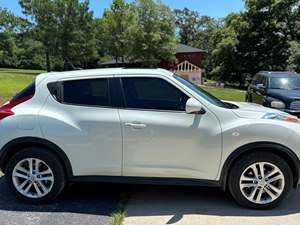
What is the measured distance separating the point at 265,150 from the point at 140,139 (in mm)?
1501

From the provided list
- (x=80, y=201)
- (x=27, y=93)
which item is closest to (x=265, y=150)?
(x=80, y=201)

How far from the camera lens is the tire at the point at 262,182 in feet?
15.5

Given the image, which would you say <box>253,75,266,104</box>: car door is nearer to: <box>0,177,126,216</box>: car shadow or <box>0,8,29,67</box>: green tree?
<box>0,177,126,216</box>: car shadow

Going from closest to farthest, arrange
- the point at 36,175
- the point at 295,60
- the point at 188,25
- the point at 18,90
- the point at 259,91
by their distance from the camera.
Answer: the point at 36,175 < the point at 259,91 < the point at 18,90 < the point at 295,60 < the point at 188,25

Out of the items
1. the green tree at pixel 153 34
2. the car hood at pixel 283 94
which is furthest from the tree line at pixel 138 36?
the car hood at pixel 283 94

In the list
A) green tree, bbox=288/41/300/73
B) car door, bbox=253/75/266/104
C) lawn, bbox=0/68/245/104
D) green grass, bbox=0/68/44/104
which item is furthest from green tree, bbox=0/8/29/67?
car door, bbox=253/75/266/104

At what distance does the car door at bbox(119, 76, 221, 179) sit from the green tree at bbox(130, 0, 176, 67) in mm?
45595

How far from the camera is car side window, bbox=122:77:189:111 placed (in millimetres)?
4836

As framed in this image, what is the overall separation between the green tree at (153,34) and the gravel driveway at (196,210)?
45.3 meters

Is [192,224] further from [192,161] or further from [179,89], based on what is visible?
[179,89]

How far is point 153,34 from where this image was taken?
1946 inches

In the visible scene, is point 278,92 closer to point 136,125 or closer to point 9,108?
point 136,125

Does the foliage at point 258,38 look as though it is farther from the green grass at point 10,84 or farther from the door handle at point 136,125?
the door handle at point 136,125

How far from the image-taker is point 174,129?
4.70 m
